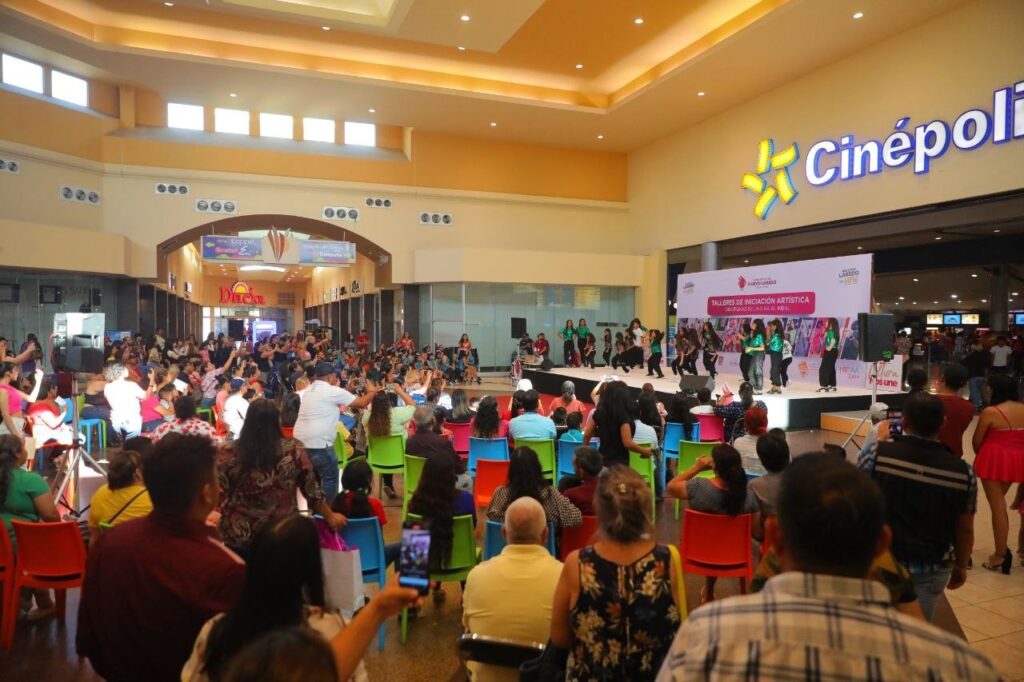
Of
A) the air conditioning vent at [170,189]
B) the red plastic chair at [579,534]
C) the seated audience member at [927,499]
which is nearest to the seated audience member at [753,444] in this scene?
Result: the red plastic chair at [579,534]

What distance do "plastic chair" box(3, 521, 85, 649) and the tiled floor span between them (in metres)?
0.23

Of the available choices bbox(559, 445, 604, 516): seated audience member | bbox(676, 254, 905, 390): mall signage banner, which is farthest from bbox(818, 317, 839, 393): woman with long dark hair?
bbox(559, 445, 604, 516): seated audience member

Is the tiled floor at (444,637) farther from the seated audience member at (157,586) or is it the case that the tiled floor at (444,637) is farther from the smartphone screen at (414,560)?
the smartphone screen at (414,560)

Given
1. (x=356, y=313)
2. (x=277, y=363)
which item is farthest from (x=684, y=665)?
(x=356, y=313)

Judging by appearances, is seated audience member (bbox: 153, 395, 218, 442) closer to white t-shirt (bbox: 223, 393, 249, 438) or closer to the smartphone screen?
white t-shirt (bbox: 223, 393, 249, 438)

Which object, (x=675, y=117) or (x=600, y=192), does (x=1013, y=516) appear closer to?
(x=675, y=117)

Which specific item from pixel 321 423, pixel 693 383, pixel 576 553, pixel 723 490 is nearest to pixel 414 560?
pixel 576 553

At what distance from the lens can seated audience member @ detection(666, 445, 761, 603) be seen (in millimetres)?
3656

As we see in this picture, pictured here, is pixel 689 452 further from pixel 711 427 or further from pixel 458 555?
pixel 458 555

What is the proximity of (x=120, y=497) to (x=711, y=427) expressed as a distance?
19.2 ft

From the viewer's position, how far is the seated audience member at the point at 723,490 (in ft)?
12.0

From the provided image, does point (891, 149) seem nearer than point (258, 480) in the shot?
No

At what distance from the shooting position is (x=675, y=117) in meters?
17.9

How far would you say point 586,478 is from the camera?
12.6 feet
